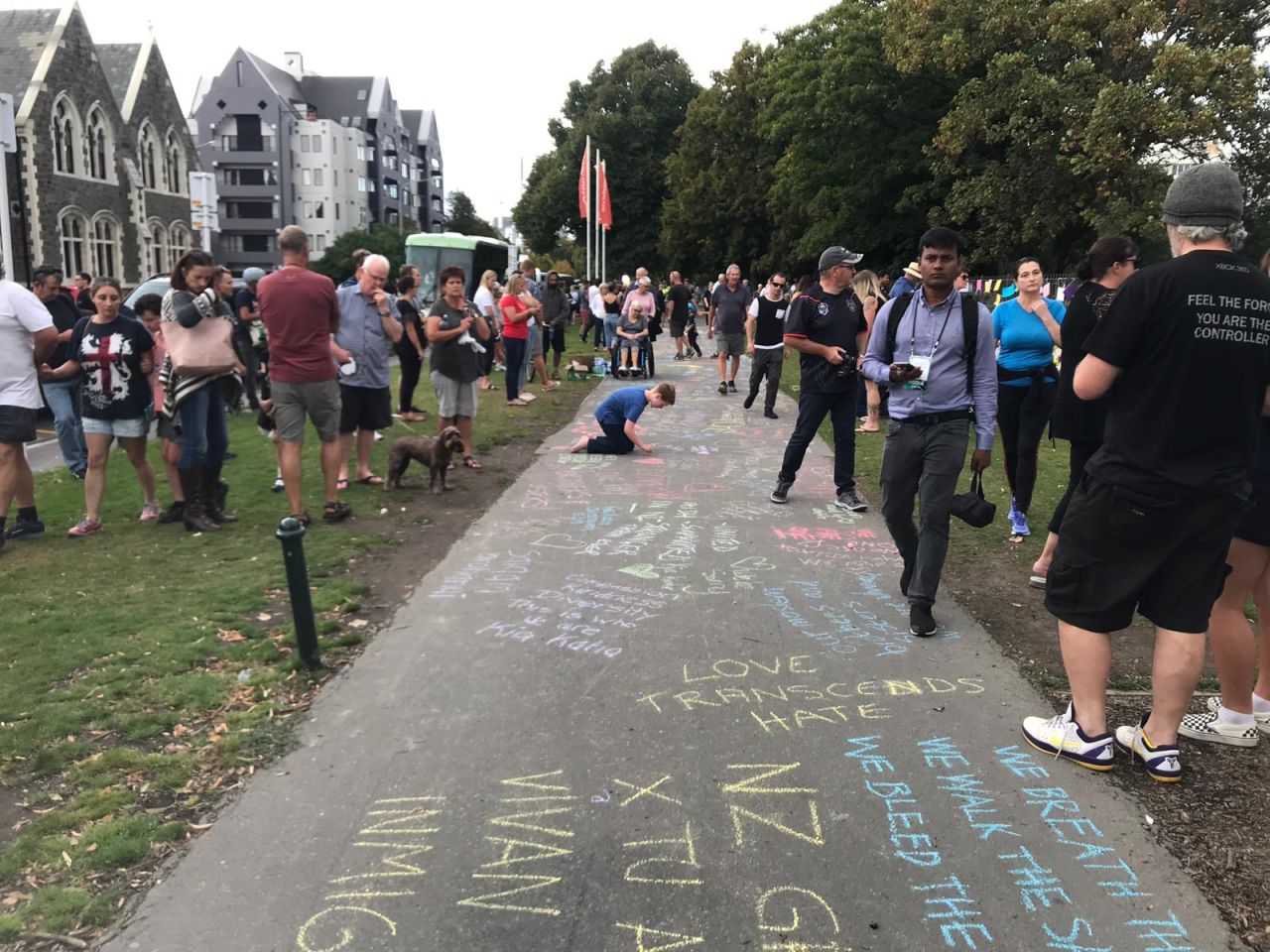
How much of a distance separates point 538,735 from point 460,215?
101293 mm

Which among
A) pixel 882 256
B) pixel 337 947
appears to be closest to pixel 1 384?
pixel 337 947

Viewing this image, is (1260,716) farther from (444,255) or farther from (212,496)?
(444,255)

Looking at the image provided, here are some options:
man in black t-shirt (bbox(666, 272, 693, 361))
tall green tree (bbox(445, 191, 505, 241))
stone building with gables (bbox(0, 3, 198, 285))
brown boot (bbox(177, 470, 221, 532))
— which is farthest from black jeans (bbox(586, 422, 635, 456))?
tall green tree (bbox(445, 191, 505, 241))

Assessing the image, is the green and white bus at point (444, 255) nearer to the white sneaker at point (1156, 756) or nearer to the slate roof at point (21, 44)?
the slate roof at point (21, 44)

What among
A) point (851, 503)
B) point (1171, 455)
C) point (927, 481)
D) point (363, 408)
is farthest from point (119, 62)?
point (1171, 455)

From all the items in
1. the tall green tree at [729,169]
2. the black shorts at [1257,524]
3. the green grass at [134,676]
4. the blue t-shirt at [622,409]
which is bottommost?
the green grass at [134,676]

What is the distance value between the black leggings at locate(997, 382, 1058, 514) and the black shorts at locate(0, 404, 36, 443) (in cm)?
651

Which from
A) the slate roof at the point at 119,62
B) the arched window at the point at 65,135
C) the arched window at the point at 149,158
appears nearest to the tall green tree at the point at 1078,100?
the arched window at the point at 65,135

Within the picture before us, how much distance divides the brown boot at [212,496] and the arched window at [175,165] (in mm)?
45863

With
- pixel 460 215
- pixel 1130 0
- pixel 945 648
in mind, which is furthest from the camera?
pixel 460 215

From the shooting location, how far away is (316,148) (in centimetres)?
7481

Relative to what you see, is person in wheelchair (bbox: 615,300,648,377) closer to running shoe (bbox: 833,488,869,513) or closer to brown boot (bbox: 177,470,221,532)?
running shoe (bbox: 833,488,869,513)

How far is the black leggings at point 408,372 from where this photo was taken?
11547mm

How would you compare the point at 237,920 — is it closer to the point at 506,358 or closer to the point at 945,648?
the point at 945,648
